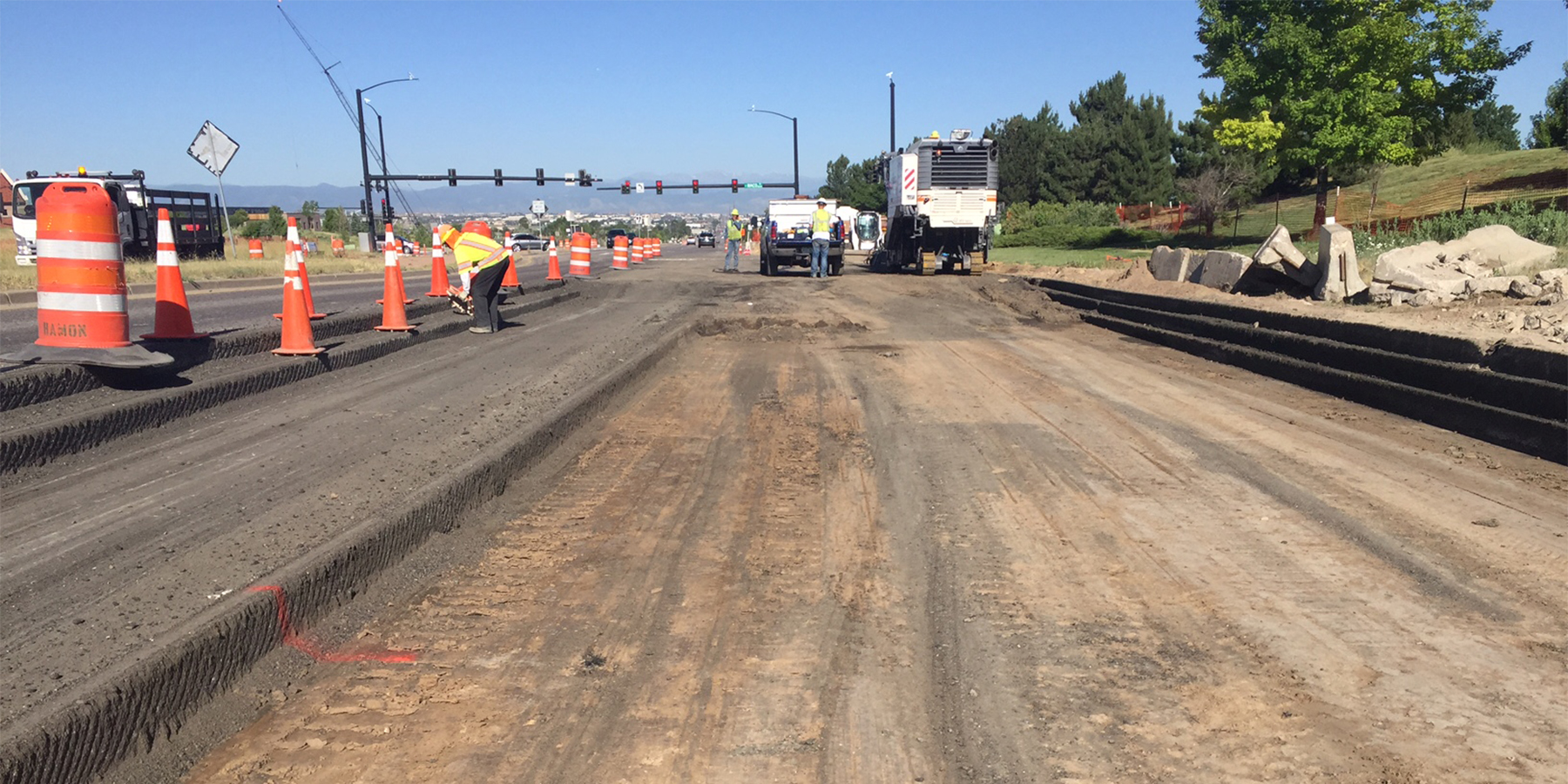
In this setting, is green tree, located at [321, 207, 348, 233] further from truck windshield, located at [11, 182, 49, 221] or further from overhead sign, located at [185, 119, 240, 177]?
overhead sign, located at [185, 119, 240, 177]

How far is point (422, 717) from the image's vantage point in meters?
3.24

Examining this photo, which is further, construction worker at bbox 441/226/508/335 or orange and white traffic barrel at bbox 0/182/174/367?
construction worker at bbox 441/226/508/335

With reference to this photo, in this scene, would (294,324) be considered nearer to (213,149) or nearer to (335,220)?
(213,149)

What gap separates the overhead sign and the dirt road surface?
61.1 ft

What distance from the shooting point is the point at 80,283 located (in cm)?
695

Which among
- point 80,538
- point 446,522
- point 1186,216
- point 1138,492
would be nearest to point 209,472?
point 80,538

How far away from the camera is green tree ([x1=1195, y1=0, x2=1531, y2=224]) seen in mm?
26047

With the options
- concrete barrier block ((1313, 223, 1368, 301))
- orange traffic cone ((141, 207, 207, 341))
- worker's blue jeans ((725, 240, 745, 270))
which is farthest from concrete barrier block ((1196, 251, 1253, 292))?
worker's blue jeans ((725, 240, 745, 270))

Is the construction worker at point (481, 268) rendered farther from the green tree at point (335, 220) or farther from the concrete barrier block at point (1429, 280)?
the green tree at point (335, 220)

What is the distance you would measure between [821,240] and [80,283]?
20.2 meters

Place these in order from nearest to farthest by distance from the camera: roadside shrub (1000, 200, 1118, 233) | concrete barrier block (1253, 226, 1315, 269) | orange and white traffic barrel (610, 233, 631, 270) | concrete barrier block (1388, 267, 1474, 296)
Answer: concrete barrier block (1388, 267, 1474, 296)
concrete barrier block (1253, 226, 1315, 269)
orange and white traffic barrel (610, 233, 631, 270)
roadside shrub (1000, 200, 1118, 233)

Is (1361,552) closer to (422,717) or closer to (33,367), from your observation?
(422,717)

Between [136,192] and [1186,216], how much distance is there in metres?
42.6

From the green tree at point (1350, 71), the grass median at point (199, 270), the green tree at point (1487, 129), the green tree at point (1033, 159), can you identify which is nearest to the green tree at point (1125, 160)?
the green tree at point (1033, 159)
